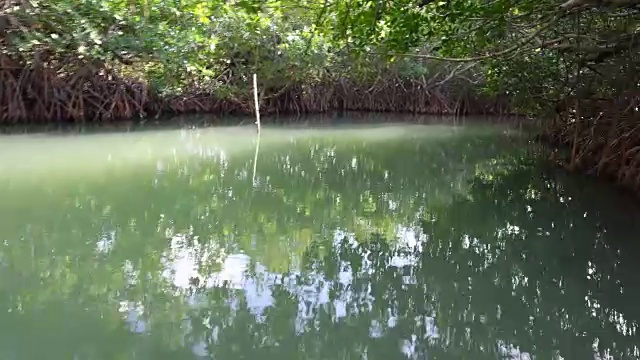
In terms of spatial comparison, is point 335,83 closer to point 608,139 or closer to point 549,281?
point 608,139

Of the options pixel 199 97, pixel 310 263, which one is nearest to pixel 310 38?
pixel 310 263

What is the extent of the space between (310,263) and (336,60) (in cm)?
1221

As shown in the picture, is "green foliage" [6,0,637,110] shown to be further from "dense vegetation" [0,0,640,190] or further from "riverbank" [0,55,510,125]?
"riverbank" [0,55,510,125]

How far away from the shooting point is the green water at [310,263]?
2.94m

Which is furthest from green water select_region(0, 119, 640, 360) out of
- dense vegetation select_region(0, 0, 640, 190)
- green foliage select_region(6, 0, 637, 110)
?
green foliage select_region(6, 0, 637, 110)

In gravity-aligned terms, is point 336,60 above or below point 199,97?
above

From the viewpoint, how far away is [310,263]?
4.17m

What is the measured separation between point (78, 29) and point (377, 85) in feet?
27.6

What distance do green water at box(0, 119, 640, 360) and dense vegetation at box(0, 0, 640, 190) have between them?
1210 millimetres

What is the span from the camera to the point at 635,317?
325 cm

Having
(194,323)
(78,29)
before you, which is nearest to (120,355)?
(194,323)

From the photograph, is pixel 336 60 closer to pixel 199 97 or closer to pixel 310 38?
pixel 199 97

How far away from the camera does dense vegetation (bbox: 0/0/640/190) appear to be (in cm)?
592

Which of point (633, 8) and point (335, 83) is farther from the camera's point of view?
point (335, 83)
